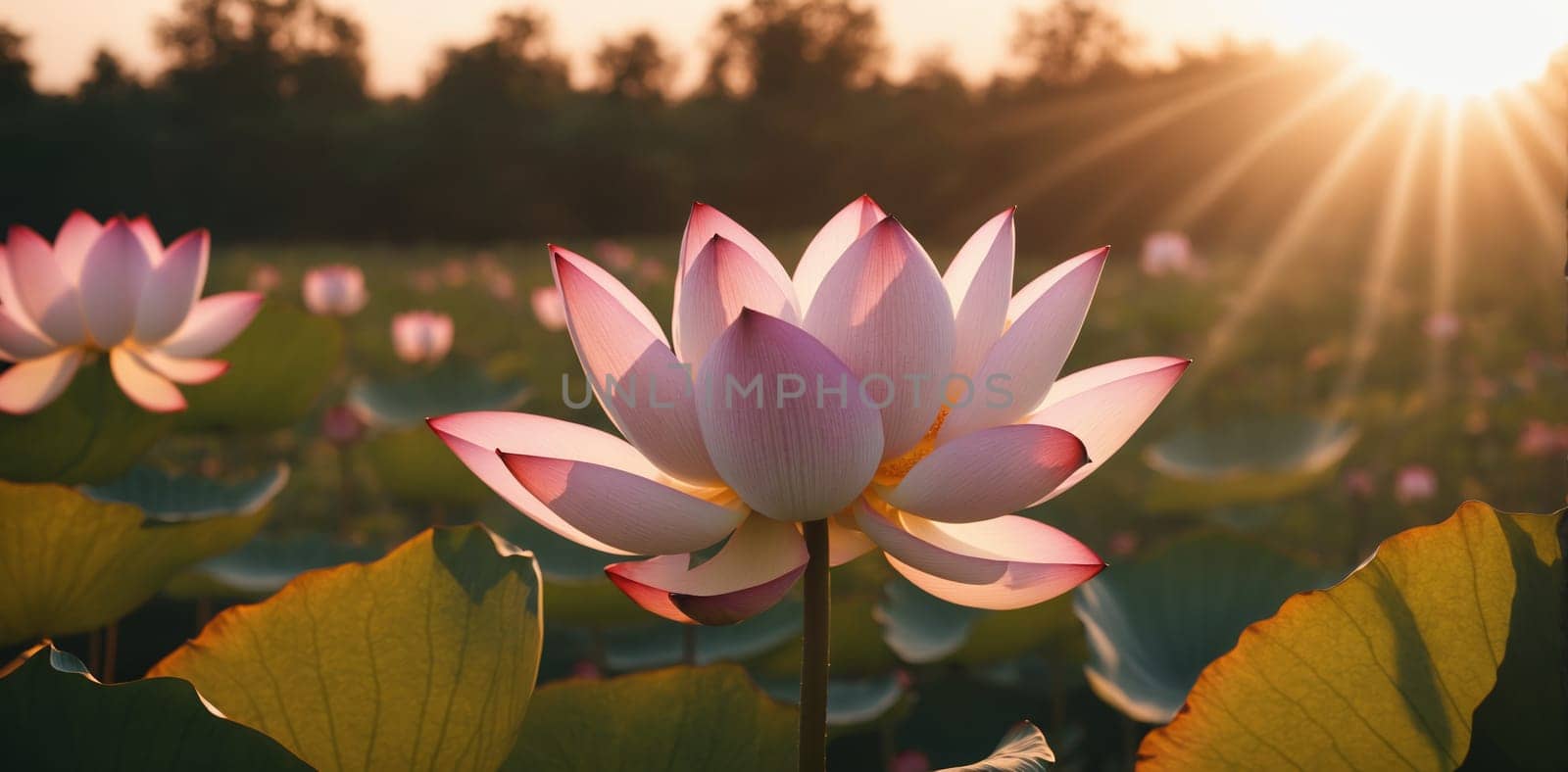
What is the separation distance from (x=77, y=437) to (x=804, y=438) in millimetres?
790

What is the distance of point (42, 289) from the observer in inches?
35.5

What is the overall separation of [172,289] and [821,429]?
2.50 ft

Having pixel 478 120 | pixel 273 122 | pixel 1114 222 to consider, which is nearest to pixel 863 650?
pixel 1114 222

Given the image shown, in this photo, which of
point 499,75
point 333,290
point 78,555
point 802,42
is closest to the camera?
point 78,555

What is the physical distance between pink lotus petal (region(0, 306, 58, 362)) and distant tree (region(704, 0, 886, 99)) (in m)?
20.2

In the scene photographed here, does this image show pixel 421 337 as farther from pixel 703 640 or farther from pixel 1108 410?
pixel 1108 410

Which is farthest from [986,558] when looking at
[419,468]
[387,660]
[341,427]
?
[341,427]

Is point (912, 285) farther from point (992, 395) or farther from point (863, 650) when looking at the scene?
point (863, 650)

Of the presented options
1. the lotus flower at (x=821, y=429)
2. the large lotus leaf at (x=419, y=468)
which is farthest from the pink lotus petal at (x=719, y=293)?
the large lotus leaf at (x=419, y=468)

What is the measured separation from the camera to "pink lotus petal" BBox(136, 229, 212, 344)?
0.93 m

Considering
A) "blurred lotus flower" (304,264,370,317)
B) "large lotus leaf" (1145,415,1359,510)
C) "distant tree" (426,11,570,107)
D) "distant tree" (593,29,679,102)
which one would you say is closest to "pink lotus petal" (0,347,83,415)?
"large lotus leaf" (1145,415,1359,510)

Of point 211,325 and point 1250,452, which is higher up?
point 211,325

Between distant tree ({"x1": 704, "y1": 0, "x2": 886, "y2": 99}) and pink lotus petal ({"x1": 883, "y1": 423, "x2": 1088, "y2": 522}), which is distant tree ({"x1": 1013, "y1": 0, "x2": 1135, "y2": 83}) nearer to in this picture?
distant tree ({"x1": 704, "y1": 0, "x2": 886, "y2": 99})

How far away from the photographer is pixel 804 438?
0.41 m
